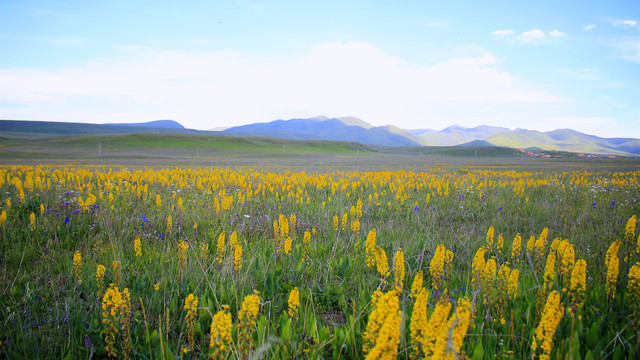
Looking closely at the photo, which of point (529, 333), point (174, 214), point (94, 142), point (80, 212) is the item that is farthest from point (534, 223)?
point (94, 142)

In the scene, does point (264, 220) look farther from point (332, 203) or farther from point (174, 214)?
point (332, 203)

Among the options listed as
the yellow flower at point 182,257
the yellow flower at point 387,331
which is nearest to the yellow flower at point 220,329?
the yellow flower at point 387,331

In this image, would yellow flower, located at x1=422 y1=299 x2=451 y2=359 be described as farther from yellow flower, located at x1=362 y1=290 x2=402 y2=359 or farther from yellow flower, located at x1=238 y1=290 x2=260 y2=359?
yellow flower, located at x1=238 y1=290 x2=260 y2=359

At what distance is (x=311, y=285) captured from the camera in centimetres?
274

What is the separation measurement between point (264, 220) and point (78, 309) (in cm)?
282

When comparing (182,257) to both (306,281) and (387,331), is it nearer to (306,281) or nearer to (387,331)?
(306,281)

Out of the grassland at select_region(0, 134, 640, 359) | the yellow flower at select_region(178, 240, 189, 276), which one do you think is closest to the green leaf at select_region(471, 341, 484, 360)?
the grassland at select_region(0, 134, 640, 359)

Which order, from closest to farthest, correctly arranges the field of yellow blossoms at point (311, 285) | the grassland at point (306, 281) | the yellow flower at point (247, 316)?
the yellow flower at point (247, 316)
the field of yellow blossoms at point (311, 285)
the grassland at point (306, 281)

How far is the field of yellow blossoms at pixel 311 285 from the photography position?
1609 millimetres

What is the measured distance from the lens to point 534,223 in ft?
17.1

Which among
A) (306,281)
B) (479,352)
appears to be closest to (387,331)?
(479,352)

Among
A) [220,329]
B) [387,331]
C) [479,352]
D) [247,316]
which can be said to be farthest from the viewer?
[479,352]

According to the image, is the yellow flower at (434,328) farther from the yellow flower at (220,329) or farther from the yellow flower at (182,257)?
the yellow flower at (182,257)

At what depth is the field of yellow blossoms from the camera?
161 cm
